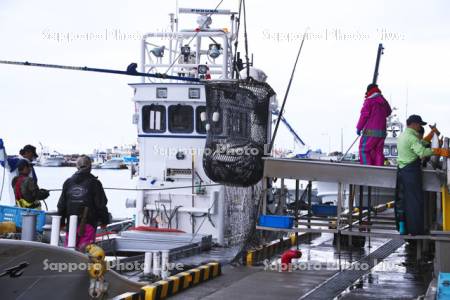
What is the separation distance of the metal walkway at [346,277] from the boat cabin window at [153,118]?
4855mm

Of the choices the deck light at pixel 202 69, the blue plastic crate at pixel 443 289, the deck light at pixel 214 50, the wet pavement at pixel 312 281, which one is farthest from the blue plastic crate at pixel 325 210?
the blue plastic crate at pixel 443 289

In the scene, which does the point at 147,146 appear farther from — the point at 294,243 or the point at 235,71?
the point at 294,243

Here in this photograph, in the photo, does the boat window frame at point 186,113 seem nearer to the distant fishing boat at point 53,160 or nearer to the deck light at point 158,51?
the deck light at point 158,51

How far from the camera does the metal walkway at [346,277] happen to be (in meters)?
9.91

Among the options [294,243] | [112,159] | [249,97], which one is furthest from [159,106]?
[112,159]

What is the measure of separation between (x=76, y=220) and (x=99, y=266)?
0.88 metres

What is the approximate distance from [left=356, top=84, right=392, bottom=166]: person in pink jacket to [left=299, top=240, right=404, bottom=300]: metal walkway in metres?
1.81

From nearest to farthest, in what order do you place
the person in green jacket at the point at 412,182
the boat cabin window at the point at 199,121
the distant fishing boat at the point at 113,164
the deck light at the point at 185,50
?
the person in green jacket at the point at 412,182, the boat cabin window at the point at 199,121, the deck light at the point at 185,50, the distant fishing boat at the point at 113,164

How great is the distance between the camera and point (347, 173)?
28.2 feet

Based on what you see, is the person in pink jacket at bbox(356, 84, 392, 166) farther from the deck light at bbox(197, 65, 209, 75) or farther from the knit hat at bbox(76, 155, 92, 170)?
the deck light at bbox(197, 65, 209, 75)

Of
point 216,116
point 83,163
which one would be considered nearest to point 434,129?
point 216,116

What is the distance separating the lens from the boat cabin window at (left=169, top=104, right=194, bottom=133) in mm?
15227

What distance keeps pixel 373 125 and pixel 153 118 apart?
6.72 metres

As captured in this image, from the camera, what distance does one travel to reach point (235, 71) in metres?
15.9
